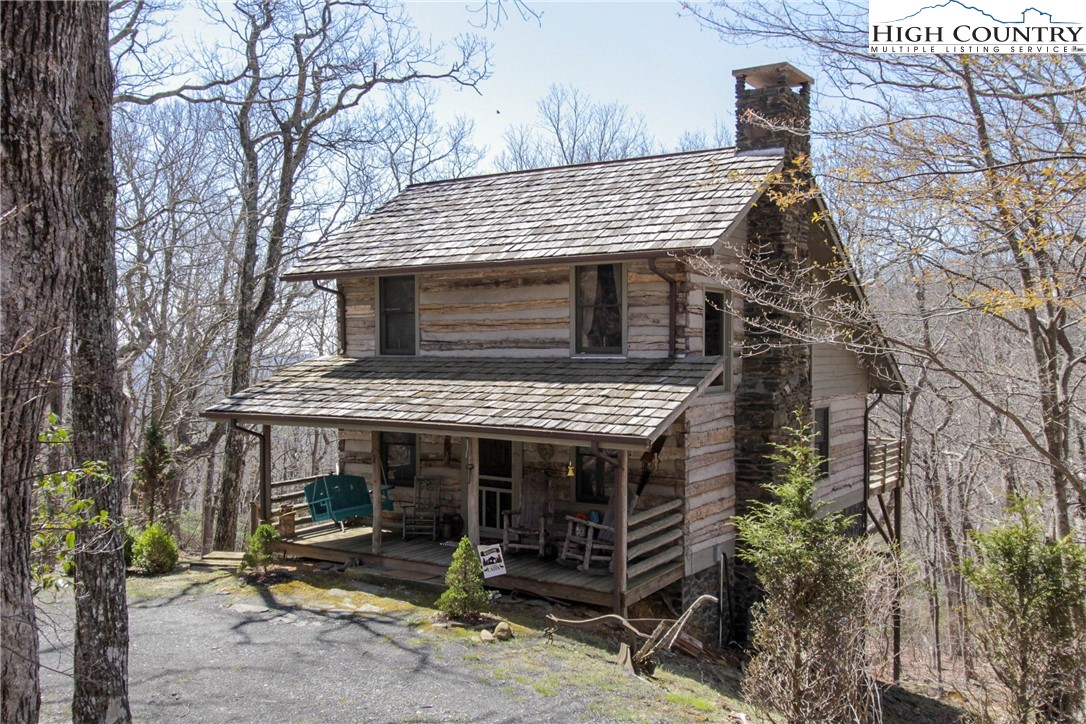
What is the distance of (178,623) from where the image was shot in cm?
1039

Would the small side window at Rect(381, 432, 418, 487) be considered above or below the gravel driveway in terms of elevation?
above

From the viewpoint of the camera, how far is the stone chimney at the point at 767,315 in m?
13.1

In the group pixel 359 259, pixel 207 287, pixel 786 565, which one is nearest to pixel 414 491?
pixel 359 259

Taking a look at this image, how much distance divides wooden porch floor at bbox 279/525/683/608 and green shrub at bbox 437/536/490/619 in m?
1.06

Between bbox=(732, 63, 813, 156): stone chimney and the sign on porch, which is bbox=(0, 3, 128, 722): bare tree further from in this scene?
bbox=(732, 63, 813, 156): stone chimney

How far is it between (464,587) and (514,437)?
2.02 m

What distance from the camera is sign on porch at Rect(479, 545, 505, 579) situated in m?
11.0

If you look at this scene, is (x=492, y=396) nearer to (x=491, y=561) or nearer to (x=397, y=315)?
(x=491, y=561)

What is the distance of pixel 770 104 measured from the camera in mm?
Answer: 13758

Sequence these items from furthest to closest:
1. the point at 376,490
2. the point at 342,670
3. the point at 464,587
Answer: the point at 376,490 < the point at 464,587 < the point at 342,670

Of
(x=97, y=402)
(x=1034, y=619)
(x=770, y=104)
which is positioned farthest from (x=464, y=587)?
(x=770, y=104)

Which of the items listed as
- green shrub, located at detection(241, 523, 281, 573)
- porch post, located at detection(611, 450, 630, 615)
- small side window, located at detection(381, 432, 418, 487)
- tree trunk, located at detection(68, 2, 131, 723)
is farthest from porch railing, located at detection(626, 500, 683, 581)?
tree trunk, located at detection(68, 2, 131, 723)

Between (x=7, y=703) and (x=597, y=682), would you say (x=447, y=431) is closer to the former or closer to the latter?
(x=597, y=682)

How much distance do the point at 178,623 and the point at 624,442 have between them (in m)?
6.19
